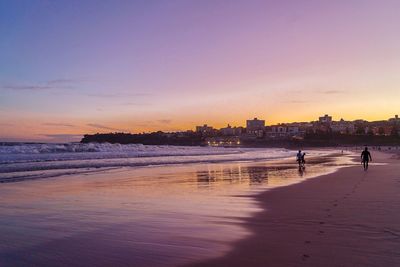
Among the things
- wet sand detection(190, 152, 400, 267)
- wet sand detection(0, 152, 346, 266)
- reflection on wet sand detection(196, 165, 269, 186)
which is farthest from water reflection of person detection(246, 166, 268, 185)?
wet sand detection(190, 152, 400, 267)

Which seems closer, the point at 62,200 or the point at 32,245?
the point at 32,245

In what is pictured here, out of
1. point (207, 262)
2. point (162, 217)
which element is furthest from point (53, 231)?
point (207, 262)

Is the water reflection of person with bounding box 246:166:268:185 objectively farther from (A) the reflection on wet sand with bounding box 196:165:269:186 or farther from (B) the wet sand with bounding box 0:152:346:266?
(B) the wet sand with bounding box 0:152:346:266

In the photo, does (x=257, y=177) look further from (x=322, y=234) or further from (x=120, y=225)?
(x=322, y=234)

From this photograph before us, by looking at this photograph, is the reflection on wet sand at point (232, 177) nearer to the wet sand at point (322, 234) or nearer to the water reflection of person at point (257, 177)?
the water reflection of person at point (257, 177)

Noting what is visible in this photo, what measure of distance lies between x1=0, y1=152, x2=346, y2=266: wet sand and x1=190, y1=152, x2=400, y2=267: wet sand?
0.39 meters

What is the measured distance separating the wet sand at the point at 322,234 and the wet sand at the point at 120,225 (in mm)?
389

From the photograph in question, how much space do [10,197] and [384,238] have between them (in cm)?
1125

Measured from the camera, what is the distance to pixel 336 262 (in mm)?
5848

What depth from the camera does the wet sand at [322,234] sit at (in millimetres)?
6066

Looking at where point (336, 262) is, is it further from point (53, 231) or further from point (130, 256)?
point (53, 231)

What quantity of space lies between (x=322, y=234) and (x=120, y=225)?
160 inches

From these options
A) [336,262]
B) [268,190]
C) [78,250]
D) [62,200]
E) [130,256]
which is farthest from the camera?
[268,190]

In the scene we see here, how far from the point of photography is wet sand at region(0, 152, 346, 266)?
651 centimetres
